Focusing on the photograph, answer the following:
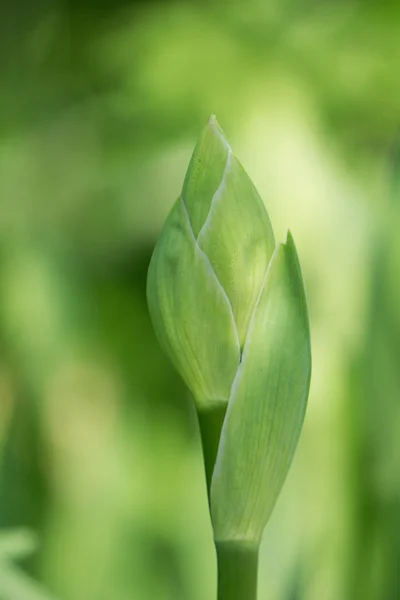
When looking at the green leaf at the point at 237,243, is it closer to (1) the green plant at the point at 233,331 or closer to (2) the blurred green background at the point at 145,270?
(1) the green plant at the point at 233,331

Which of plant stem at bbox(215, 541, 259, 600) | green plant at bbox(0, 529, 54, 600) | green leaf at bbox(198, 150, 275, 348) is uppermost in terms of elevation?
green leaf at bbox(198, 150, 275, 348)

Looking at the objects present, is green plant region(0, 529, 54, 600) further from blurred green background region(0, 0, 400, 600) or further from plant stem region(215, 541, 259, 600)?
plant stem region(215, 541, 259, 600)

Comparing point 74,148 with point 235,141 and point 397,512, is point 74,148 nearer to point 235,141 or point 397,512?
point 235,141

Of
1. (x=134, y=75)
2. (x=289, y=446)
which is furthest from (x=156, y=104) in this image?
(x=289, y=446)

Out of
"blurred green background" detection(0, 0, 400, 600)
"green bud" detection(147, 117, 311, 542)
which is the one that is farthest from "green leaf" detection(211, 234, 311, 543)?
"blurred green background" detection(0, 0, 400, 600)

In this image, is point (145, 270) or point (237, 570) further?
point (145, 270)

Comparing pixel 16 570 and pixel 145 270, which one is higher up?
pixel 145 270

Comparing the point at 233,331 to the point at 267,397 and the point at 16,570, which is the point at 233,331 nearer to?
the point at 267,397

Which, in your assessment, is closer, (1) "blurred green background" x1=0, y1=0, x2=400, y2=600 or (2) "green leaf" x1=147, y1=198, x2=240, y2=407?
(2) "green leaf" x1=147, y1=198, x2=240, y2=407

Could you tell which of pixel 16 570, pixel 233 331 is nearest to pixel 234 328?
pixel 233 331
